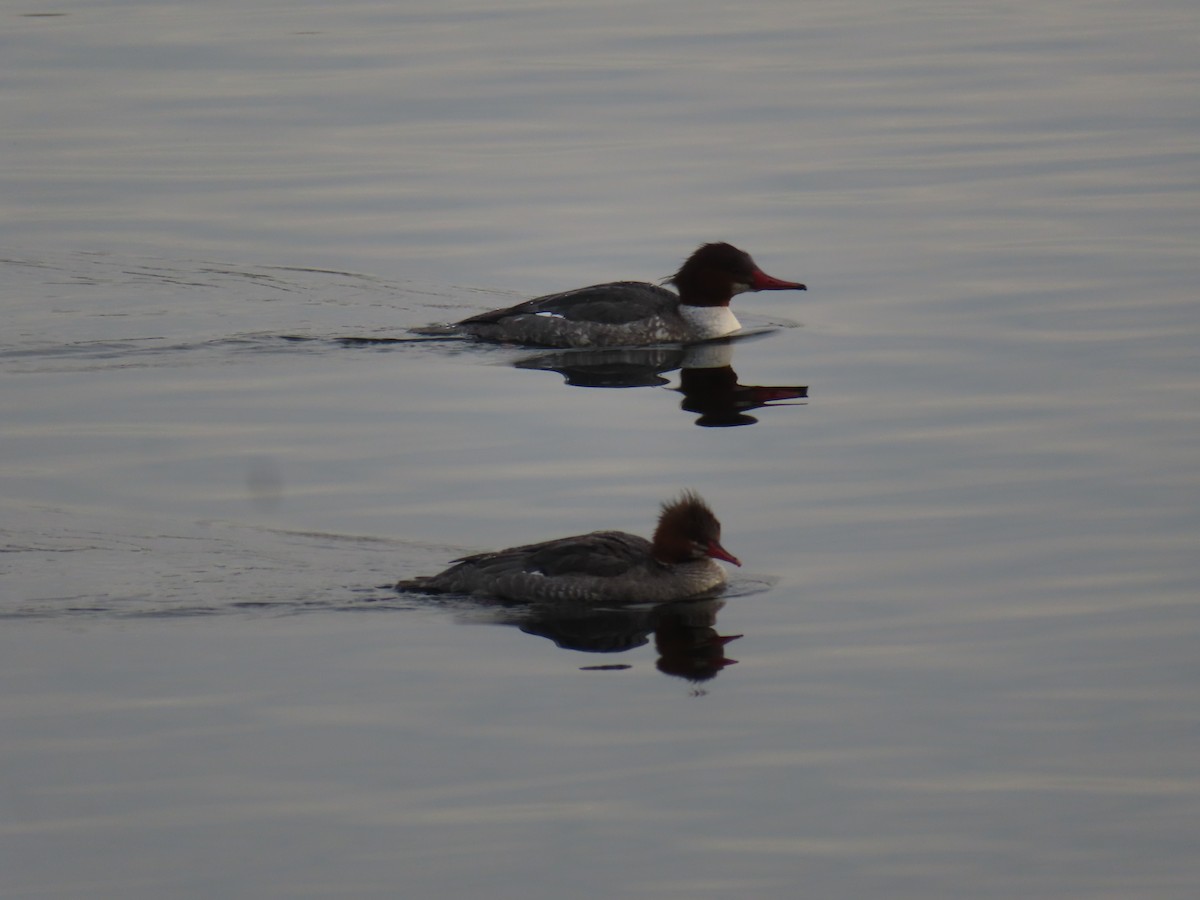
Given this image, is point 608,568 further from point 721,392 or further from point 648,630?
point 721,392

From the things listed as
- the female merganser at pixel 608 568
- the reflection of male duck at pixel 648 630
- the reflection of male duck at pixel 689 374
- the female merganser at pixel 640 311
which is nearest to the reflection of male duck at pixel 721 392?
the reflection of male duck at pixel 689 374

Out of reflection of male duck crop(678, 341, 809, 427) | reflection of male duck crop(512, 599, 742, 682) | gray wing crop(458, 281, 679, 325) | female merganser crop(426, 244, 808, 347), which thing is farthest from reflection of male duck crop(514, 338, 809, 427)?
reflection of male duck crop(512, 599, 742, 682)

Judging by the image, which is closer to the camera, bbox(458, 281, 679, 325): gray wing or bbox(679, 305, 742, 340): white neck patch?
bbox(458, 281, 679, 325): gray wing

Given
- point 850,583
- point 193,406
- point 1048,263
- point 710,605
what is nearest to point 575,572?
point 710,605

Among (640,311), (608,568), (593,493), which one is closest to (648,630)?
(608,568)

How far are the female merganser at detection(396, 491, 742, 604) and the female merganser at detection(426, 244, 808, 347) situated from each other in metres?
6.47

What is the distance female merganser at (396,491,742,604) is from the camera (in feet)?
38.1

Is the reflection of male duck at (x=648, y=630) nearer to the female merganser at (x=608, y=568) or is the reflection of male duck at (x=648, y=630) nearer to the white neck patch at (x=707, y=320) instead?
the female merganser at (x=608, y=568)

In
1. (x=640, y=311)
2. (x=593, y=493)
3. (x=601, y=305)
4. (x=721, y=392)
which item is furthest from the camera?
(x=640, y=311)

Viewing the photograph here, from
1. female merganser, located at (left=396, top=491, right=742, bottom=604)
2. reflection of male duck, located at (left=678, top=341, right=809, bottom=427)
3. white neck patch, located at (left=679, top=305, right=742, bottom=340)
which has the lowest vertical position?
female merganser, located at (left=396, top=491, right=742, bottom=604)

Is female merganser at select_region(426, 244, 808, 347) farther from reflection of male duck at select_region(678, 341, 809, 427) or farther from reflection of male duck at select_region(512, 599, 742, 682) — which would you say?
reflection of male duck at select_region(512, 599, 742, 682)

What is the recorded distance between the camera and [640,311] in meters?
19.0

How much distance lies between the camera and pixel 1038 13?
3506 centimetres

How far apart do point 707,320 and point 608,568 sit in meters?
8.04
